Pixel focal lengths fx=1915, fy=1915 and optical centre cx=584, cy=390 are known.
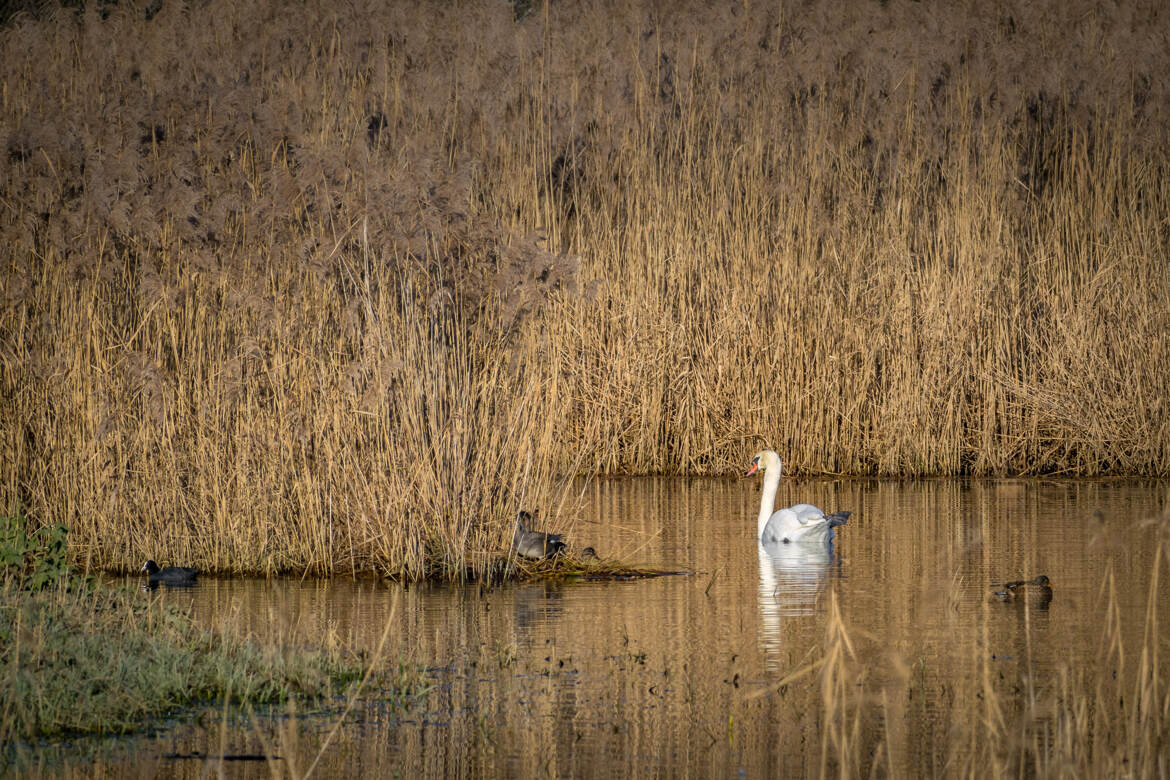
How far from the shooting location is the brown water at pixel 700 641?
6.21m

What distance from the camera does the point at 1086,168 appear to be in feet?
55.4

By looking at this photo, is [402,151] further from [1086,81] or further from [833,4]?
[833,4]

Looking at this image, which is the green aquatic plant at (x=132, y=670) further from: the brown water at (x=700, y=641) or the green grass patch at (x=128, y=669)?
the brown water at (x=700, y=641)

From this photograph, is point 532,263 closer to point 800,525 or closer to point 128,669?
point 800,525

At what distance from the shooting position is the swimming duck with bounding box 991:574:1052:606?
926 cm

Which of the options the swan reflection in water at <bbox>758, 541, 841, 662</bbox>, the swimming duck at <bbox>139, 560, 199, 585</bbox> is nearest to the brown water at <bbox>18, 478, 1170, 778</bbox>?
the swan reflection in water at <bbox>758, 541, 841, 662</bbox>

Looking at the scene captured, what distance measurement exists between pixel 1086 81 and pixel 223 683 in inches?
545

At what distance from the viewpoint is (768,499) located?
12.4 metres

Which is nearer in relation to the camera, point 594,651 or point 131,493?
point 594,651

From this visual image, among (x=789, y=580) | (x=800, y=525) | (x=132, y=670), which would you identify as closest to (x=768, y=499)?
(x=800, y=525)

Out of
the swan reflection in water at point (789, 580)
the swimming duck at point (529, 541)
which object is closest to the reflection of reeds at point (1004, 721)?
the swan reflection in water at point (789, 580)

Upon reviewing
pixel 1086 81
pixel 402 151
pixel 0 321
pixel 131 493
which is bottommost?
pixel 131 493

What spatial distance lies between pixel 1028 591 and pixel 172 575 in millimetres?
4308

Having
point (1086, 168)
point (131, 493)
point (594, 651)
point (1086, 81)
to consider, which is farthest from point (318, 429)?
point (1086, 81)
